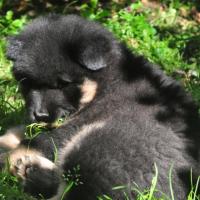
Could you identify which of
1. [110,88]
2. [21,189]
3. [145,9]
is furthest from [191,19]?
[21,189]

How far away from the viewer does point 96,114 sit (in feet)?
16.9

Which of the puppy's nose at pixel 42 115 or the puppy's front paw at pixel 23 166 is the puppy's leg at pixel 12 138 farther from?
the puppy's front paw at pixel 23 166

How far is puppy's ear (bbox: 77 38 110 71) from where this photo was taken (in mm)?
5145

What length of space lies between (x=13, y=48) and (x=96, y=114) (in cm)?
107

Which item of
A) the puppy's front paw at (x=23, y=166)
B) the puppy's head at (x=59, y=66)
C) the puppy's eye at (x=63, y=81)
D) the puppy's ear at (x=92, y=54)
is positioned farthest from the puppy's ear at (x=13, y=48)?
the puppy's front paw at (x=23, y=166)

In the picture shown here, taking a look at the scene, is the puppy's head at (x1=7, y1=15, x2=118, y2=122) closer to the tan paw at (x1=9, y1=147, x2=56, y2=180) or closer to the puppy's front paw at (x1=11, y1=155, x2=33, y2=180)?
the tan paw at (x1=9, y1=147, x2=56, y2=180)

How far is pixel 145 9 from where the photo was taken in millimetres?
9328

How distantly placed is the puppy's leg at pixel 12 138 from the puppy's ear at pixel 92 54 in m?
1.16

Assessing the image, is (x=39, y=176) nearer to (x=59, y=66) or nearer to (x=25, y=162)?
(x=25, y=162)

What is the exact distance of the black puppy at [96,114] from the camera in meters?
4.54

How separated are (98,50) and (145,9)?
4.31m

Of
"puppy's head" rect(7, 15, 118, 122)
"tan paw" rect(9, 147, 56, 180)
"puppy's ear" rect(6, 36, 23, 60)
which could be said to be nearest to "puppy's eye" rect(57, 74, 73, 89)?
"puppy's head" rect(7, 15, 118, 122)

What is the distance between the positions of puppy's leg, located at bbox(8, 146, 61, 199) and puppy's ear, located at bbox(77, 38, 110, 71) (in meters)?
0.90

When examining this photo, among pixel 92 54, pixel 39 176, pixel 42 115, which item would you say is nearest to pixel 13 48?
pixel 42 115
